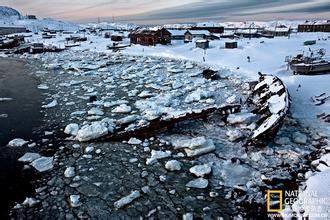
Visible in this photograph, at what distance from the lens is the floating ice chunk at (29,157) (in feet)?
27.6

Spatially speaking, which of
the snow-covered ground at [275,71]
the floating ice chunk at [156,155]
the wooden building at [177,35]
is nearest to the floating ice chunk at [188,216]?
the floating ice chunk at [156,155]

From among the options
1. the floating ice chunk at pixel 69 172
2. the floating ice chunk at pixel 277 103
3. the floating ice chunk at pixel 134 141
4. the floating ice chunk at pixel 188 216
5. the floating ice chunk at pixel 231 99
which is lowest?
the floating ice chunk at pixel 188 216

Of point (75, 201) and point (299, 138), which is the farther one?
point (299, 138)

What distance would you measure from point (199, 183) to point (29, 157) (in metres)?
5.38

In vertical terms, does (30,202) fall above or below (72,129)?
below

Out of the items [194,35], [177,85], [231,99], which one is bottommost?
[231,99]

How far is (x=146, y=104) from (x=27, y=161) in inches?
256

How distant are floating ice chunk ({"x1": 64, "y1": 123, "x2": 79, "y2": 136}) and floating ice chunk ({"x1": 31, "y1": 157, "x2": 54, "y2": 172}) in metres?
1.91

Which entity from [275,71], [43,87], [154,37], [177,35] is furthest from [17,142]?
[177,35]

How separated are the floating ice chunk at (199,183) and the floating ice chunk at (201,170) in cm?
21

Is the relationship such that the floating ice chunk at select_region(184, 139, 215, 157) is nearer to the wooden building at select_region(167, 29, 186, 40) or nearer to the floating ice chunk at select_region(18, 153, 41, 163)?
the floating ice chunk at select_region(18, 153, 41, 163)

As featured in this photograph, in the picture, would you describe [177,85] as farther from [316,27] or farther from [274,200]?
[316,27]

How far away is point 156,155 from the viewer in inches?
335

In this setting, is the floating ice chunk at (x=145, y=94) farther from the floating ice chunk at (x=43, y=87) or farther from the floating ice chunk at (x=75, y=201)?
the floating ice chunk at (x=75, y=201)
